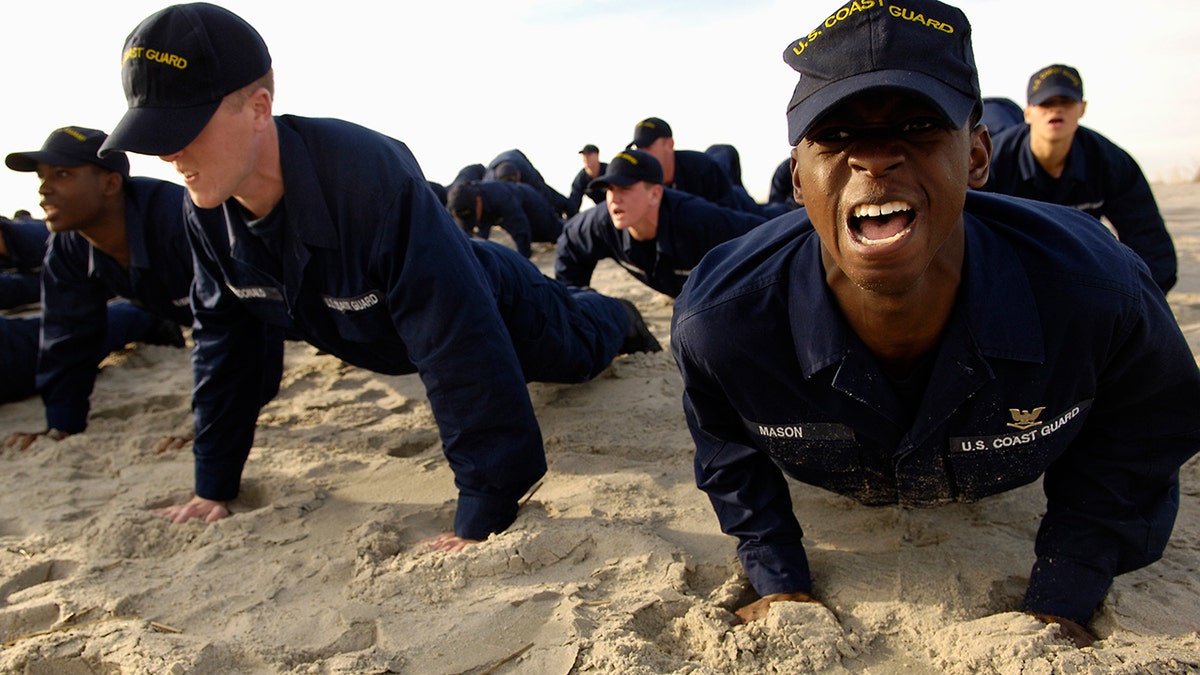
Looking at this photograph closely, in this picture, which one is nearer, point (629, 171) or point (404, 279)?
point (404, 279)

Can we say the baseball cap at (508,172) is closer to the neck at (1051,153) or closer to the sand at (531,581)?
the neck at (1051,153)

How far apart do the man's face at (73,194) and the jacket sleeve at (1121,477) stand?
12.0 ft

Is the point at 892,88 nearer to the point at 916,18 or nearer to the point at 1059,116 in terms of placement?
the point at 916,18

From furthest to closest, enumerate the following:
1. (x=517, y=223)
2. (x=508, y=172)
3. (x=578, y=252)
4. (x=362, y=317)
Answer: (x=508, y=172), (x=517, y=223), (x=578, y=252), (x=362, y=317)

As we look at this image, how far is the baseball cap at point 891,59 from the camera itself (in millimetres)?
1312

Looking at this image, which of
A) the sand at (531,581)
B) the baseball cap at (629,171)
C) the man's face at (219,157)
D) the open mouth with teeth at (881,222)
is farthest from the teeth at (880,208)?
the baseball cap at (629,171)

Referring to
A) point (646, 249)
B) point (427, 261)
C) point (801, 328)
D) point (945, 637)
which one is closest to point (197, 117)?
point (427, 261)

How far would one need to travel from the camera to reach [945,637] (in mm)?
1737

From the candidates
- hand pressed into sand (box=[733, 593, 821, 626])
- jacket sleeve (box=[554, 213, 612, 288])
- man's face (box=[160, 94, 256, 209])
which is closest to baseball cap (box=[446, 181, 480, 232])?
jacket sleeve (box=[554, 213, 612, 288])

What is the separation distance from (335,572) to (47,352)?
239cm

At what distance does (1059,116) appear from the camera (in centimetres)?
410

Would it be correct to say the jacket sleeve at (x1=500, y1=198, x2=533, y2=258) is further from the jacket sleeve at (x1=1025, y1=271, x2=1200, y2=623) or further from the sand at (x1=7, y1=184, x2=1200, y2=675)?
the jacket sleeve at (x1=1025, y1=271, x2=1200, y2=623)

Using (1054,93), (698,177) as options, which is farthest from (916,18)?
(698,177)

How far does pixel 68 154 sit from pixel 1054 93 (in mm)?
4507
